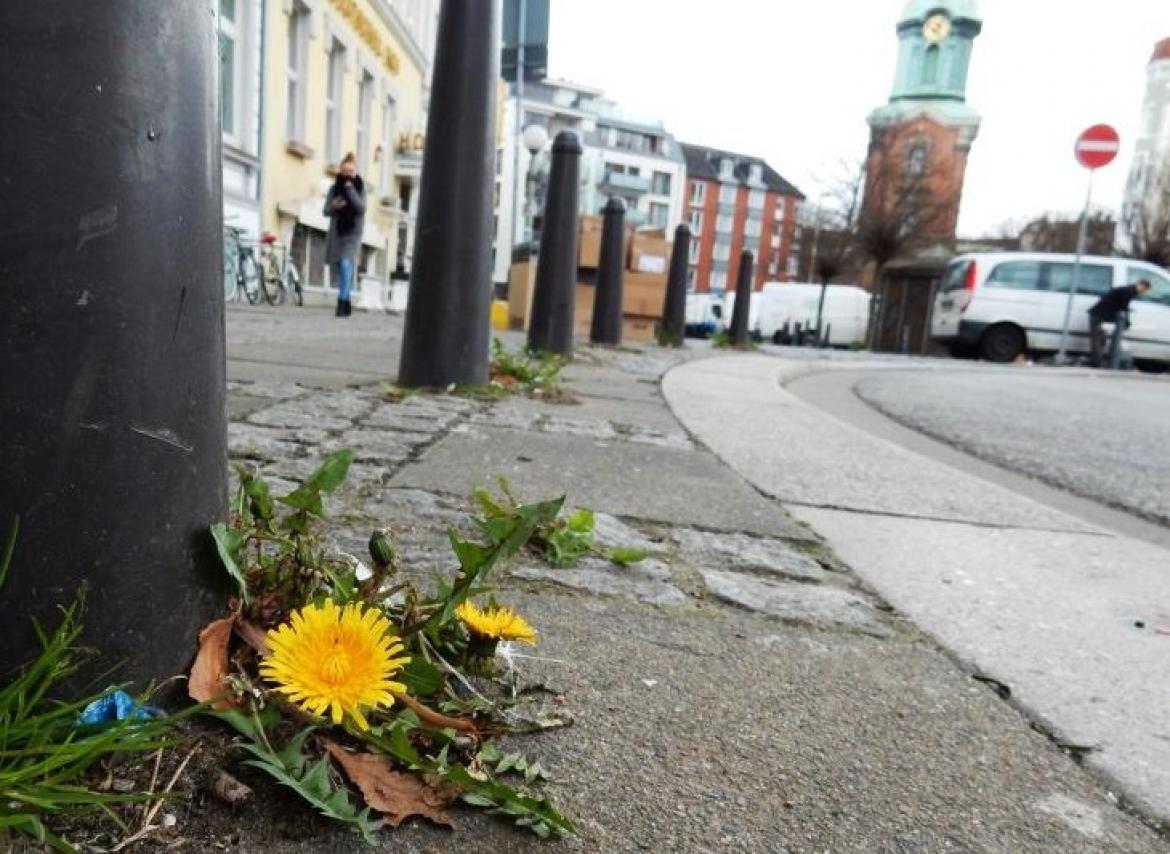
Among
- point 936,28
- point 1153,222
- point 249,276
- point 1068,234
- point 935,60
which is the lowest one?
point 249,276

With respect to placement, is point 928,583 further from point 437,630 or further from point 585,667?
point 437,630

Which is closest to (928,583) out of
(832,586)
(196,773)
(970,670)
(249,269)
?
(832,586)

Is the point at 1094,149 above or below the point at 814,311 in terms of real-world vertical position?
above

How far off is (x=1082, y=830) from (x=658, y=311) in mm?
12059

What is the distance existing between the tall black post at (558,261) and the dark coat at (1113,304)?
11.8 m

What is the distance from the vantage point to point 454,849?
0.79 metres

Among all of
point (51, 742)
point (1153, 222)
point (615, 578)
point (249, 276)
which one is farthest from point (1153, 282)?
point (1153, 222)

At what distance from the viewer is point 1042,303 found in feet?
54.0

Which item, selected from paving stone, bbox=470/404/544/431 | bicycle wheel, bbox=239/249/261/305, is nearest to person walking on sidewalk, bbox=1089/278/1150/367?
bicycle wheel, bbox=239/249/261/305

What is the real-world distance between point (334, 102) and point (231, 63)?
462 cm

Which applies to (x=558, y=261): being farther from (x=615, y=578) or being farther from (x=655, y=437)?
(x=615, y=578)

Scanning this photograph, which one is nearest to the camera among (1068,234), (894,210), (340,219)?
(340,219)

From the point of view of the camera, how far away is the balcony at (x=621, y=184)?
77.1 meters

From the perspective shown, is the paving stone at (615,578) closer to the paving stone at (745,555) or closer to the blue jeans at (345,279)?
the paving stone at (745,555)
